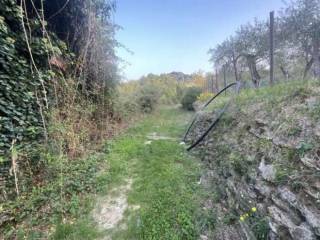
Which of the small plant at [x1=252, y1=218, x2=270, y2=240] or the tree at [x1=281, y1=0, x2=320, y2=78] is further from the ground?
the tree at [x1=281, y1=0, x2=320, y2=78]

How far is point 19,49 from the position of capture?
3328 millimetres

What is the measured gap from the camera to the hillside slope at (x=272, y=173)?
1.52 meters

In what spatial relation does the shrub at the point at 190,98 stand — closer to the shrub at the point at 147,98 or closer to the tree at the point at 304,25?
the shrub at the point at 147,98

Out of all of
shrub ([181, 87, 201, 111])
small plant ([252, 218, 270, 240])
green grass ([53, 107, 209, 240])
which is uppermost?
shrub ([181, 87, 201, 111])

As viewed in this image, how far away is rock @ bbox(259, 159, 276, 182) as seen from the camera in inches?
73.6

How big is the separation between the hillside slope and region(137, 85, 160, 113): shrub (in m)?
8.45

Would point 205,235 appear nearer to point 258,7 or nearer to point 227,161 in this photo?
point 227,161

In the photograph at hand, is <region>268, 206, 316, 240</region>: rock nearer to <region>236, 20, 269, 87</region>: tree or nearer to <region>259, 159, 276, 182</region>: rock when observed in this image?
<region>259, 159, 276, 182</region>: rock

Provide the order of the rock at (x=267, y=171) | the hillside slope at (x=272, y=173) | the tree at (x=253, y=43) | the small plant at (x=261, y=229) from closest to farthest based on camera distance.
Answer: the hillside slope at (x=272, y=173) < the small plant at (x=261, y=229) < the rock at (x=267, y=171) < the tree at (x=253, y=43)

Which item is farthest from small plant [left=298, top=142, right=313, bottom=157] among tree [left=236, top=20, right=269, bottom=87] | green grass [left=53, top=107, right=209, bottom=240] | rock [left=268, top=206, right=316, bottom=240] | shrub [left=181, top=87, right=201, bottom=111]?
→ shrub [left=181, top=87, right=201, bottom=111]

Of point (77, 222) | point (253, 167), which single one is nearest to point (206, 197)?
point (253, 167)

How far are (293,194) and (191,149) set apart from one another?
3228 millimetres

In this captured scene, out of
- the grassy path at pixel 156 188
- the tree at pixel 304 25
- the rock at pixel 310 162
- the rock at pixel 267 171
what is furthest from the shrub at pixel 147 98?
the rock at pixel 310 162

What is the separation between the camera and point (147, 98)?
1184 cm
